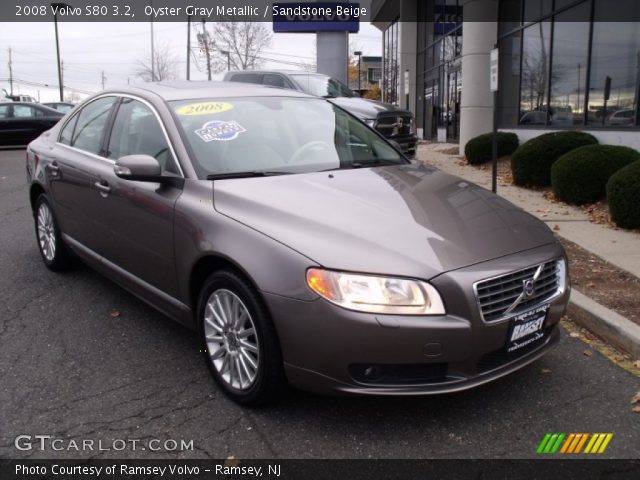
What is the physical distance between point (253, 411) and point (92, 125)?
2.91m

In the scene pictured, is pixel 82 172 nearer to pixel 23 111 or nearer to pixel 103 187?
pixel 103 187

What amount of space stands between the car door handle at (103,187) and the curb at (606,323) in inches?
135

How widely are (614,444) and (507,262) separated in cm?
98

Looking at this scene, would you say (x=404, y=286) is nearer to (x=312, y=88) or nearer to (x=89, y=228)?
(x=89, y=228)

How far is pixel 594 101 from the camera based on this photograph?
1093cm

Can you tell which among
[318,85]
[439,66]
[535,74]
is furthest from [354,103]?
[439,66]

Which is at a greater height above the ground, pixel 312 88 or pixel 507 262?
pixel 312 88

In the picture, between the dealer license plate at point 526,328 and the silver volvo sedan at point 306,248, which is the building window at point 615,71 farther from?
the dealer license plate at point 526,328

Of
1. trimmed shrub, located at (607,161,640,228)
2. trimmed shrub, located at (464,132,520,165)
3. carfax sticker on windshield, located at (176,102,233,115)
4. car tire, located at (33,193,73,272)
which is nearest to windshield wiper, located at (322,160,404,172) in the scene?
carfax sticker on windshield, located at (176,102,233,115)

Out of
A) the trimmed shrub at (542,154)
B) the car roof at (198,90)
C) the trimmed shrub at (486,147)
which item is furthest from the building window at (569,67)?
the car roof at (198,90)

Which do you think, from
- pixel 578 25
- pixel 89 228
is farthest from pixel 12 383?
pixel 578 25

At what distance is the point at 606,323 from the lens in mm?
4031

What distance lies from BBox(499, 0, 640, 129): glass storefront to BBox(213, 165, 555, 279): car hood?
7.70 metres

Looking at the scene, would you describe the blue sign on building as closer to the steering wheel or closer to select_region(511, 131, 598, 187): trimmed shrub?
select_region(511, 131, 598, 187): trimmed shrub
